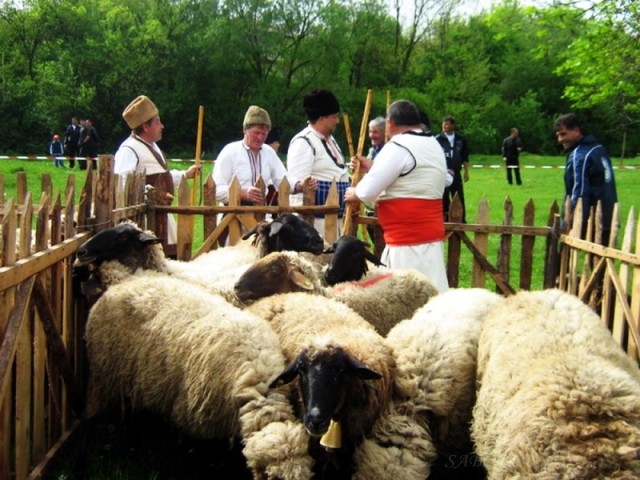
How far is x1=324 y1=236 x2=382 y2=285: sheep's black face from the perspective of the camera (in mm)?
5438

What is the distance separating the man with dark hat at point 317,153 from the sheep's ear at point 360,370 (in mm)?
3683

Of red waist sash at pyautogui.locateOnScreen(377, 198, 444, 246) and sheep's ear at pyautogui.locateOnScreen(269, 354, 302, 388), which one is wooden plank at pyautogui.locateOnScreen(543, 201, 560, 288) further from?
sheep's ear at pyautogui.locateOnScreen(269, 354, 302, 388)

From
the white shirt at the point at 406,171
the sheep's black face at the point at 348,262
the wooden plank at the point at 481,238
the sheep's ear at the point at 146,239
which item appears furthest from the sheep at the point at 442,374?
the wooden plank at the point at 481,238

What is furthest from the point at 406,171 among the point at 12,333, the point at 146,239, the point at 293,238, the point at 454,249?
the point at 12,333

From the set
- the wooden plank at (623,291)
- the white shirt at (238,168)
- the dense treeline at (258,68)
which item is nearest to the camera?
the wooden plank at (623,291)

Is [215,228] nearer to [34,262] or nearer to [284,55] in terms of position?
[34,262]

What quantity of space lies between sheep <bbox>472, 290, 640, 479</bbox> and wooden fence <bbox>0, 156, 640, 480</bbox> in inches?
70.3

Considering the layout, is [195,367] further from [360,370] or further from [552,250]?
[552,250]

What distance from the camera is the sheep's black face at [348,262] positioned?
Answer: 5.44 m

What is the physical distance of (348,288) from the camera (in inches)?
205

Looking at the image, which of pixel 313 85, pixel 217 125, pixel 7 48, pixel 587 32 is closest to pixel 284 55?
pixel 313 85

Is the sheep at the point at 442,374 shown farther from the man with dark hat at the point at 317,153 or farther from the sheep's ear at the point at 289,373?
the man with dark hat at the point at 317,153

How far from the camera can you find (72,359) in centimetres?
474

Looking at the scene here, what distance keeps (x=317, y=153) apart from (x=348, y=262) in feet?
6.21
